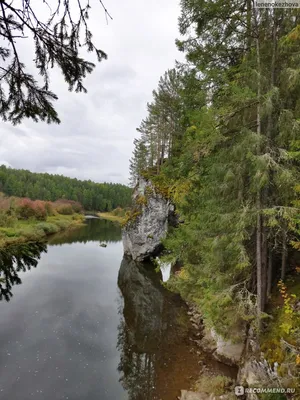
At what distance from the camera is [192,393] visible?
7.69 m

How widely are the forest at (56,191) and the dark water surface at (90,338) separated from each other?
189ft

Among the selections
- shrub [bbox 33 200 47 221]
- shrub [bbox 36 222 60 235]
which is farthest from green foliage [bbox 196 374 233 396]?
shrub [bbox 33 200 47 221]

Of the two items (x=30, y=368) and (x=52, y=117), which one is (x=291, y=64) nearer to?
(x=52, y=117)

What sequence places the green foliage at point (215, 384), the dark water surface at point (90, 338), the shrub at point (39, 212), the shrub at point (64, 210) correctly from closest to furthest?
the green foliage at point (215, 384) < the dark water surface at point (90, 338) < the shrub at point (39, 212) < the shrub at point (64, 210)

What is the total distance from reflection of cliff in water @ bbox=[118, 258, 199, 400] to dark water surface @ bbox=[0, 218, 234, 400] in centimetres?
4

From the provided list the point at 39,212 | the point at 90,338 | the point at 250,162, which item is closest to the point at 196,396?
the point at 90,338

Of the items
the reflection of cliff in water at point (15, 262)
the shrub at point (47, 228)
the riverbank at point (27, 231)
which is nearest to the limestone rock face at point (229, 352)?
the reflection of cliff in water at point (15, 262)

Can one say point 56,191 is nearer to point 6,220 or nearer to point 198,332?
point 6,220

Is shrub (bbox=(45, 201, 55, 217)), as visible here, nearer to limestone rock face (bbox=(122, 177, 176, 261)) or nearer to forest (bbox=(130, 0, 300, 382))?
limestone rock face (bbox=(122, 177, 176, 261))

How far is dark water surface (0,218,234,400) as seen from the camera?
8.44 meters

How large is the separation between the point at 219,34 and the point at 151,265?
2137 centimetres

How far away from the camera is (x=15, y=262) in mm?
24391

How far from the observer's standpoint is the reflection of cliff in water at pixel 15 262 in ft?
57.4

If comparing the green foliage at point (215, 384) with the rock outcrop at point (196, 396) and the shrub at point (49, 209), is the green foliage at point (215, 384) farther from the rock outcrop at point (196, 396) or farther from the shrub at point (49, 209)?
the shrub at point (49, 209)
